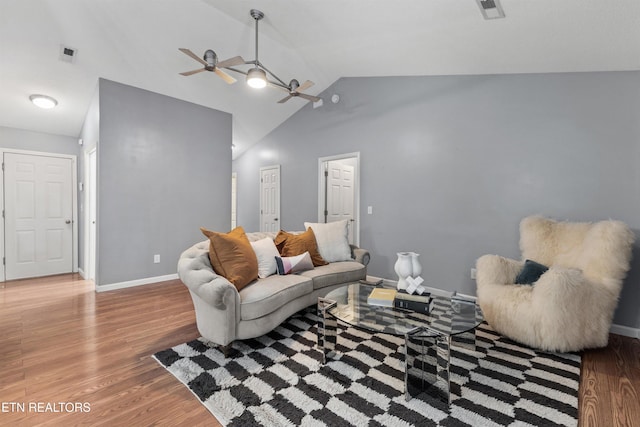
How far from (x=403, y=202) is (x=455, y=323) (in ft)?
7.77

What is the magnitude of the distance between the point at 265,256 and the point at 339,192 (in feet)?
9.08

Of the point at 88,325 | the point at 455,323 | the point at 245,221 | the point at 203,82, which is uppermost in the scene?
the point at 203,82

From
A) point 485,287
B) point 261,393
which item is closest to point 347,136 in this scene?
point 485,287

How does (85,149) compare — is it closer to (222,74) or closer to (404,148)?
(222,74)

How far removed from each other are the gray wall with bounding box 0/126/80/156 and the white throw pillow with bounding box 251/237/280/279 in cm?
414

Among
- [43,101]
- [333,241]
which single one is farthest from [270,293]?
[43,101]

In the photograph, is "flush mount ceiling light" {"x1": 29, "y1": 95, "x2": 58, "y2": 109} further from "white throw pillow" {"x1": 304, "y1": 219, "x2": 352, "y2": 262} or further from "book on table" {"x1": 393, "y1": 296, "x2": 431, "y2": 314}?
"book on table" {"x1": 393, "y1": 296, "x2": 431, "y2": 314}

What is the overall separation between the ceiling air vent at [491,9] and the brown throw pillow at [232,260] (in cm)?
267

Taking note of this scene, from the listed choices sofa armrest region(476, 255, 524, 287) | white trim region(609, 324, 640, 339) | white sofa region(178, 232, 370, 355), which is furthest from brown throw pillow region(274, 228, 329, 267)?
white trim region(609, 324, 640, 339)

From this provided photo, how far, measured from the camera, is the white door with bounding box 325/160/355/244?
5.20m

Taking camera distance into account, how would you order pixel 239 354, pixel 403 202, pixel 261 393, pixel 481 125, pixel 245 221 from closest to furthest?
pixel 261 393 → pixel 239 354 → pixel 481 125 → pixel 403 202 → pixel 245 221

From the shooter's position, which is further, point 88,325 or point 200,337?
point 88,325

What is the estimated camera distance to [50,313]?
3.13m

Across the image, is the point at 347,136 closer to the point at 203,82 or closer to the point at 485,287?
the point at 203,82
